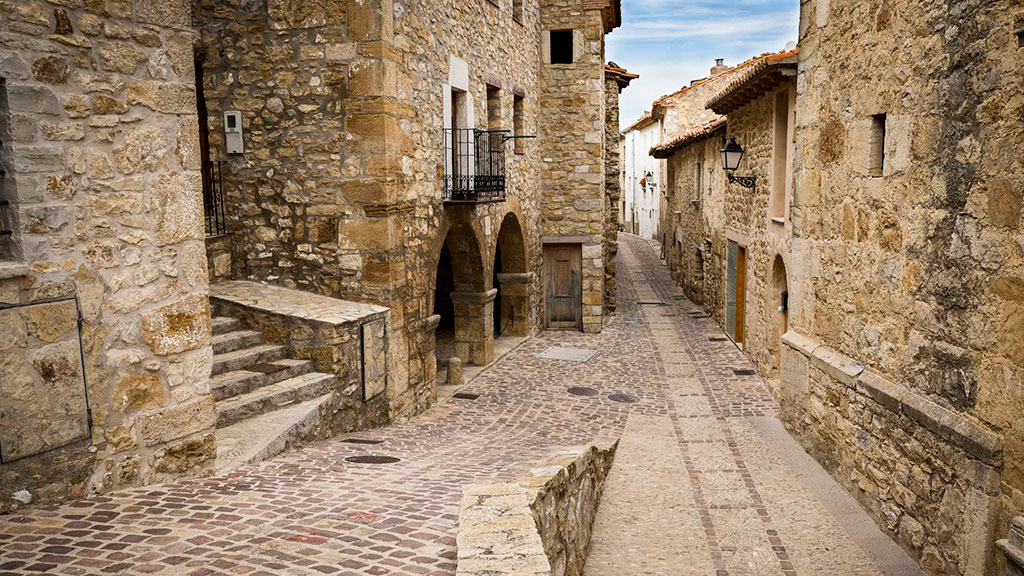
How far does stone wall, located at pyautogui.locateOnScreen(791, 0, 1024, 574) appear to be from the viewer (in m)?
4.68

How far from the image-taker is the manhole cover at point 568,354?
14.1 meters

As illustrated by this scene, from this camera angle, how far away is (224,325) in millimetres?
7832

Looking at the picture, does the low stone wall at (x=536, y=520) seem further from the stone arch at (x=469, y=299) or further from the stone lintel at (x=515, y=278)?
the stone lintel at (x=515, y=278)

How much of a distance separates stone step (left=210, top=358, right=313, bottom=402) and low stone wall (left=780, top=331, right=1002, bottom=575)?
207 inches

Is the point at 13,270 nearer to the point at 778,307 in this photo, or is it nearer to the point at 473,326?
the point at 473,326

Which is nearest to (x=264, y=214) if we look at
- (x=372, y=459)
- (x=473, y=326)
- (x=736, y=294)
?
(x=372, y=459)

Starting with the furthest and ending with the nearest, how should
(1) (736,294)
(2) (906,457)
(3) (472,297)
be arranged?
1. (1) (736,294)
2. (3) (472,297)
3. (2) (906,457)

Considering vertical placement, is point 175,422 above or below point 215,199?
below

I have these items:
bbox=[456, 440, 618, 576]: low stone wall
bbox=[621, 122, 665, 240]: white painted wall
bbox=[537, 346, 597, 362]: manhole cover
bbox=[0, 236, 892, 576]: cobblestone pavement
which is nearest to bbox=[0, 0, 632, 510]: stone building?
bbox=[0, 236, 892, 576]: cobblestone pavement

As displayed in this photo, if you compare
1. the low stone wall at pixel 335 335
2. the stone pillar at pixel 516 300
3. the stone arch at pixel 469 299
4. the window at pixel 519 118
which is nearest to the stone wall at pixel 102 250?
the low stone wall at pixel 335 335

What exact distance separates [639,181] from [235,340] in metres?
38.7

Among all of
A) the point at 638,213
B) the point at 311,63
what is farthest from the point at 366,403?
the point at 638,213

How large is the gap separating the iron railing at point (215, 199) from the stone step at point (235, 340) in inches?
71.7

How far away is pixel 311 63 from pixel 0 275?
5.23 metres
